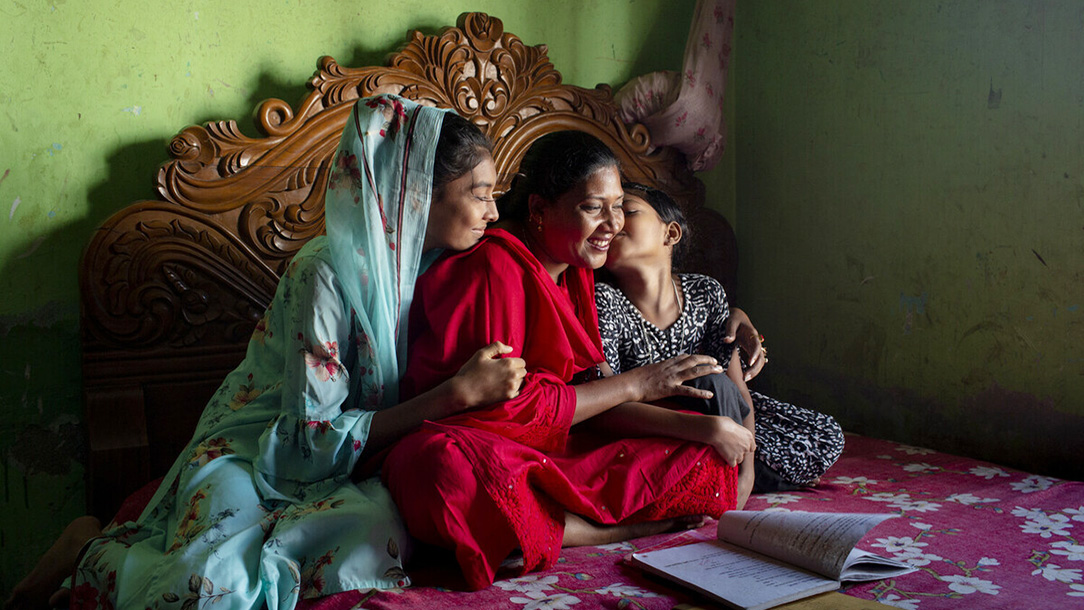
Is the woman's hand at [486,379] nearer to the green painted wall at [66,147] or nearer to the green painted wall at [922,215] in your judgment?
the green painted wall at [66,147]

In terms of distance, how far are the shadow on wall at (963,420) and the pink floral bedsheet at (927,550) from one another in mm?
129

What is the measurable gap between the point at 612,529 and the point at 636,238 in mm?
721

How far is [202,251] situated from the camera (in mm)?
2080

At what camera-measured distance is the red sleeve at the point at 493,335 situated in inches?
66.4

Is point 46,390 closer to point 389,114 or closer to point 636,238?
point 389,114

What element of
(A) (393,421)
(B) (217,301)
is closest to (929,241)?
A: (A) (393,421)

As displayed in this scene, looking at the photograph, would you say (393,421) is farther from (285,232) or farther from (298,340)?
(285,232)

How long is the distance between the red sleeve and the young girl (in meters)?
0.30

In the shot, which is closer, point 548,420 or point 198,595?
point 198,595

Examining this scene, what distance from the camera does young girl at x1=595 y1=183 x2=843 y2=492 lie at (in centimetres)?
210

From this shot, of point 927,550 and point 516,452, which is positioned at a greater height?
point 516,452

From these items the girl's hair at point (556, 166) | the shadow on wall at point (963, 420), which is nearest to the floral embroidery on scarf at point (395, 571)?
the girl's hair at point (556, 166)

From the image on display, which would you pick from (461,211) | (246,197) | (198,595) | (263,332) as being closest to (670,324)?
(461,211)

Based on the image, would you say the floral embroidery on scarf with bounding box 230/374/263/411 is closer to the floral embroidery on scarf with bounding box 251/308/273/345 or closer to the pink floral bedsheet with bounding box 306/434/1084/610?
the floral embroidery on scarf with bounding box 251/308/273/345
